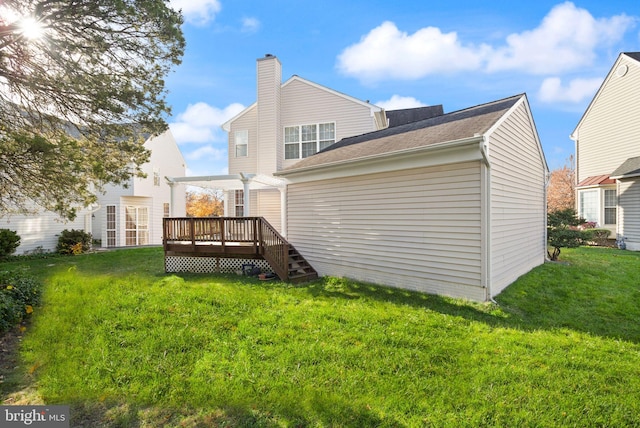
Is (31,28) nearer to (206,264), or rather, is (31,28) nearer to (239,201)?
(206,264)

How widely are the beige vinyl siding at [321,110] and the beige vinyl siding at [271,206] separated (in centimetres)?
156

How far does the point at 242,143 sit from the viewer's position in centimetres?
1550

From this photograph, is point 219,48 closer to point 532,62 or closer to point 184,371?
point 184,371

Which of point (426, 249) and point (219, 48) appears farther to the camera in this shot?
point (219, 48)

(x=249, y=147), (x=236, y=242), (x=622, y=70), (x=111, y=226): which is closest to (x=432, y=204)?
(x=236, y=242)

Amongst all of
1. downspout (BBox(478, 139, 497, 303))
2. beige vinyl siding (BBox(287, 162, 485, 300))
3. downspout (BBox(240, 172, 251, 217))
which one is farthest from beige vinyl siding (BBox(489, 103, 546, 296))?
downspout (BBox(240, 172, 251, 217))

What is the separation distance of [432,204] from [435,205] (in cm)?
7

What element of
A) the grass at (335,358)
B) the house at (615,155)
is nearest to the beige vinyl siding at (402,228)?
the grass at (335,358)

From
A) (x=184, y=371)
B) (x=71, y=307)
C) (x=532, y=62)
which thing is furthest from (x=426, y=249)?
(x=532, y=62)

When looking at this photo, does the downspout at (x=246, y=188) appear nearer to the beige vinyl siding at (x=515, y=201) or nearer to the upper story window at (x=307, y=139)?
the upper story window at (x=307, y=139)

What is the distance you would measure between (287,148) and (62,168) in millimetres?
9367

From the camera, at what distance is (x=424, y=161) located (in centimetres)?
664

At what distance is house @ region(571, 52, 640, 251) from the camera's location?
13.6 m

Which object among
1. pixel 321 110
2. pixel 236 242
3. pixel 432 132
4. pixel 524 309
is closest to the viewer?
pixel 524 309
